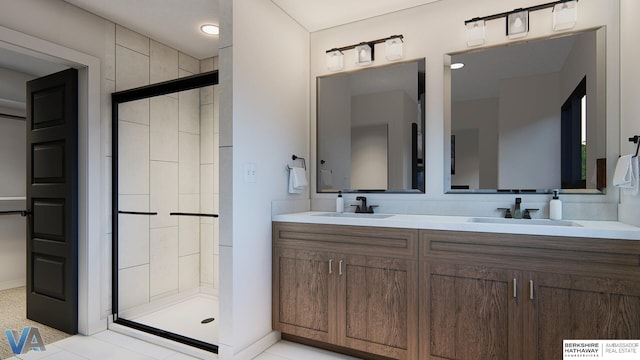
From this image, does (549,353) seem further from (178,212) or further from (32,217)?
(32,217)

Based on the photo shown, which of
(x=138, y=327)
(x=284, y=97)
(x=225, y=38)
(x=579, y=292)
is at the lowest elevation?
(x=138, y=327)

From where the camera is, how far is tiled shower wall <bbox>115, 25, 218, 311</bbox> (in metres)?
2.82

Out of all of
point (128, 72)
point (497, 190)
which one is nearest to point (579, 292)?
point (497, 190)

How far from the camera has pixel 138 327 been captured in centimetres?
255

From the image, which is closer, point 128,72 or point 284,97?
point 284,97

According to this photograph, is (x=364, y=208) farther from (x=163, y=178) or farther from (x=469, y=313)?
(x=163, y=178)

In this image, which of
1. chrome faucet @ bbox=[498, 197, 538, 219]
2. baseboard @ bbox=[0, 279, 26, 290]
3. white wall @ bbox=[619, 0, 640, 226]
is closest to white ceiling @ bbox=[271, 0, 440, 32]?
white wall @ bbox=[619, 0, 640, 226]

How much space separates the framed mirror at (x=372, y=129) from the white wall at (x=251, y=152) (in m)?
0.35

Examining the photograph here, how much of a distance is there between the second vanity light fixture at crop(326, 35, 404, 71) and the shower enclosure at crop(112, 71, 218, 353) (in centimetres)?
115

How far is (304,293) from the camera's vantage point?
7.42 feet

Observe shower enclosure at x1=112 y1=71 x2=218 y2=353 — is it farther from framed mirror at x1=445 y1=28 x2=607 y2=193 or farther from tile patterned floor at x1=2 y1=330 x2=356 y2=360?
framed mirror at x1=445 y1=28 x2=607 y2=193

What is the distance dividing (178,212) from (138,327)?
101cm

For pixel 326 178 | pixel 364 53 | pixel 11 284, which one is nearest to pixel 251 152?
pixel 326 178

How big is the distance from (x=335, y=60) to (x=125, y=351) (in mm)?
2668
